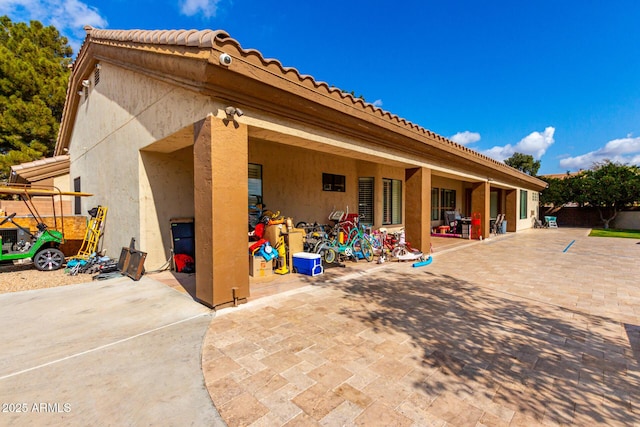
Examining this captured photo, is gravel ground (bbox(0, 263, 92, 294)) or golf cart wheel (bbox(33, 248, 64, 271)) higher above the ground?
golf cart wheel (bbox(33, 248, 64, 271))

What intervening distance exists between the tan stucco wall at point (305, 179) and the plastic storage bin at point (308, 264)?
2394 mm

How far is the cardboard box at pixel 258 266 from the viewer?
6.00 metres

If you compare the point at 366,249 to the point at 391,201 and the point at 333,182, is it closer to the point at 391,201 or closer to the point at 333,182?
the point at 333,182

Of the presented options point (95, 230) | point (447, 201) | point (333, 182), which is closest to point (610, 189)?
point (447, 201)

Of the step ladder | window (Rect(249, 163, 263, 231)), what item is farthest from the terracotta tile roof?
the step ladder

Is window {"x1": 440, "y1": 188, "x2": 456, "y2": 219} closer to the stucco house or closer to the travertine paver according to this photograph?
the stucco house

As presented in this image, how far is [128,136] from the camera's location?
6.51 m

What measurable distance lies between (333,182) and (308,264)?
442cm

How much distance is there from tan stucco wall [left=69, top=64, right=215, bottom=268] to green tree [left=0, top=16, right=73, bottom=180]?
9.33 metres

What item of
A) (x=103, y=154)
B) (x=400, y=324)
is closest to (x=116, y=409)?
(x=400, y=324)

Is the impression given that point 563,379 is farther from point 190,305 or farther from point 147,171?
point 147,171

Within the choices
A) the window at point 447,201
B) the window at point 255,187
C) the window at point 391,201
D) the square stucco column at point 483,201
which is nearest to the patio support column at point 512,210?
the window at point 447,201

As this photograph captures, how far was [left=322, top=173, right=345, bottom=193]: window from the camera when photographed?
9.74 m

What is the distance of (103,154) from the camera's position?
799 cm
